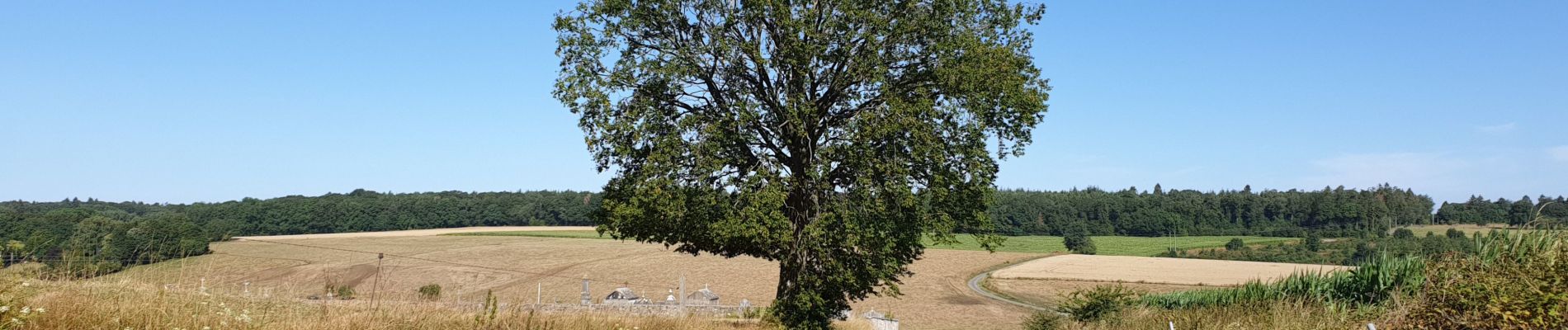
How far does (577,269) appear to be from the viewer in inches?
3265

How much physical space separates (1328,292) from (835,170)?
9.24 metres

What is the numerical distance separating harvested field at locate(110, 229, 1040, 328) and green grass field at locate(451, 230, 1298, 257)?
6.81 meters

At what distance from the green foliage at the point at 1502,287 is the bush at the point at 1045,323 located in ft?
38.3

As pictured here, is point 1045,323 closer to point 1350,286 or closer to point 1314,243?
point 1350,286

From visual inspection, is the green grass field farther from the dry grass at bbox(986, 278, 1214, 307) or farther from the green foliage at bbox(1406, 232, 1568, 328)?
the green foliage at bbox(1406, 232, 1568, 328)

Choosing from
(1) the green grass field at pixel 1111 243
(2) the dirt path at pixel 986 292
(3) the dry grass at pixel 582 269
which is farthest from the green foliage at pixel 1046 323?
(1) the green grass field at pixel 1111 243

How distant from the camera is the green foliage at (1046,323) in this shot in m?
23.5

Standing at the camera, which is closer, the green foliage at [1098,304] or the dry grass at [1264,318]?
the dry grass at [1264,318]

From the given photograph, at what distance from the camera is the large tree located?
18.3 meters

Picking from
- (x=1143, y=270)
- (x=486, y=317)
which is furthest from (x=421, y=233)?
(x=486, y=317)

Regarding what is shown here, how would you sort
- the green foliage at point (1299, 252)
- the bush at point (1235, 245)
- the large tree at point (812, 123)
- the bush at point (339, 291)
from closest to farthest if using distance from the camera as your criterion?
the bush at point (339, 291) → the large tree at point (812, 123) → the green foliage at point (1299, 252) → the bush at point (1235, 245)

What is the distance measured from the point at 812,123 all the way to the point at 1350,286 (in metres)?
9.96

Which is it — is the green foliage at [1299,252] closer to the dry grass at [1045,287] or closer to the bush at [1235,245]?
the bush at [1235,245]

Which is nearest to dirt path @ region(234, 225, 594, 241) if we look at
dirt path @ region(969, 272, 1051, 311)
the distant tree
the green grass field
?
the green grass field
